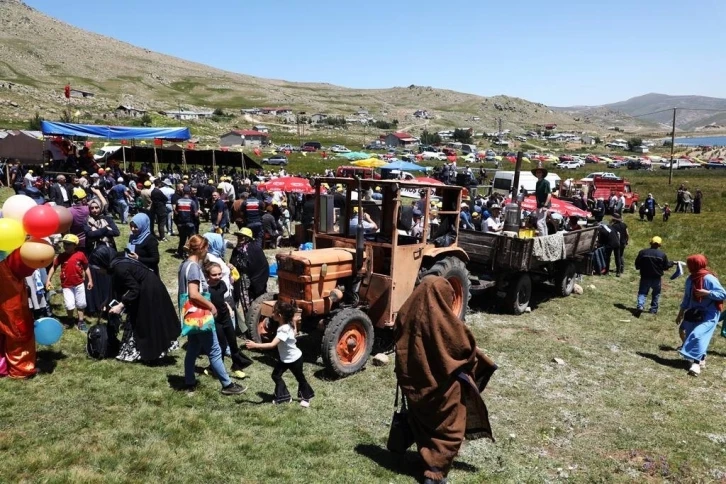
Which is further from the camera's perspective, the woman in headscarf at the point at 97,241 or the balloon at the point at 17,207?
the woman in headscarf at the point at 97,241

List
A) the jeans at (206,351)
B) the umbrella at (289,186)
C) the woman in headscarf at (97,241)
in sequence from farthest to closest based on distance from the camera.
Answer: the umbrella at (289,186) < the woman in headscarf at (97,241) < the jeans at (206,351)

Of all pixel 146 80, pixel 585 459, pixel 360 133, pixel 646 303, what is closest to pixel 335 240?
pixel 585 459

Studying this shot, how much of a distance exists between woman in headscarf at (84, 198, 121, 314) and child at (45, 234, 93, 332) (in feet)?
1.33

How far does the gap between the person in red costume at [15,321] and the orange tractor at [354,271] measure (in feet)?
8.07

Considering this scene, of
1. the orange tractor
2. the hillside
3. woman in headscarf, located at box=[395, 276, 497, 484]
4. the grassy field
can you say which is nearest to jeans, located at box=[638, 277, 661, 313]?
the grassy field

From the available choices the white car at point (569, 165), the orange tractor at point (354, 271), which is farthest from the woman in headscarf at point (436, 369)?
the white car at point (569, 165)

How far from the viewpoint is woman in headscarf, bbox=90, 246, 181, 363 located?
5.75m

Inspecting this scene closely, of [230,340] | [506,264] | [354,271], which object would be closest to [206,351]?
[230,340]

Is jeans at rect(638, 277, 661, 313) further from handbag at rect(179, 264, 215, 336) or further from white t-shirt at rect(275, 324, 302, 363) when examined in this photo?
handbag at rect(179, 264, 215, 336)

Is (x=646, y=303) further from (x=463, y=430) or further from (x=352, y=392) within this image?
(x=463, y=430)

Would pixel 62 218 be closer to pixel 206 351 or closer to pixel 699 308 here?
pixel 206 351

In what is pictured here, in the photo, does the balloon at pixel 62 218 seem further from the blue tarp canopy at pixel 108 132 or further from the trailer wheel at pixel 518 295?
the blue tarp canopy at pixel 108 132

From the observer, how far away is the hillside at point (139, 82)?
117 metres

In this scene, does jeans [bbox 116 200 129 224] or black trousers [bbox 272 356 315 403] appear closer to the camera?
black trousers [bbox 272 356 315 403]
